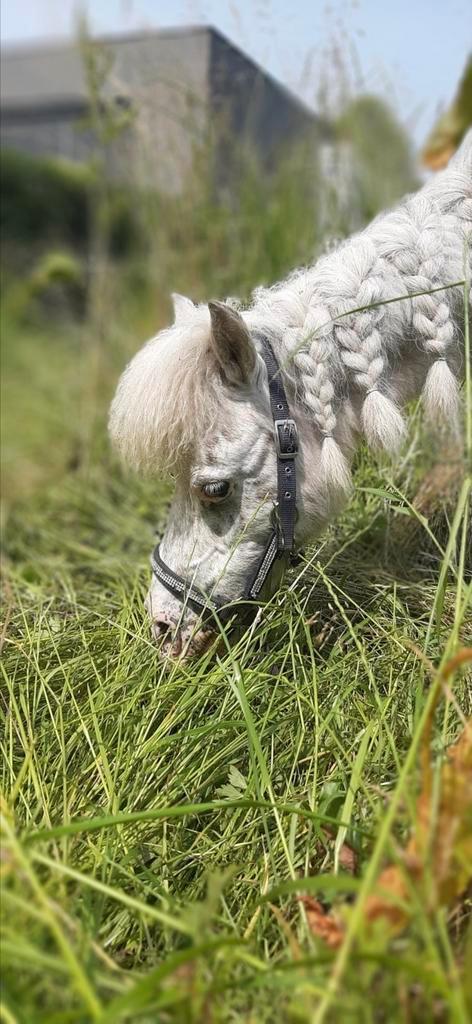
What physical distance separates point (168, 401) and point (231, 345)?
204mm

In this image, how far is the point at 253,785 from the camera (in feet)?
5.25

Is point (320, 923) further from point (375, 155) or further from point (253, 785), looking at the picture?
point (375, 155)

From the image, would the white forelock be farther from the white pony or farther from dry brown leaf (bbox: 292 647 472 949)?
dry brown leaf (bbox: 292 647 472 949)

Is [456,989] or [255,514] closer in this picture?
[456,989]

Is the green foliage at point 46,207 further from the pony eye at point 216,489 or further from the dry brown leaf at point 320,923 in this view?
the dry brown leaf at point 320,923

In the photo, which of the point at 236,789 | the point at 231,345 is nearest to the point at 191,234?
the point at 231,345

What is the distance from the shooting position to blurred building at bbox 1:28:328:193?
398 cm

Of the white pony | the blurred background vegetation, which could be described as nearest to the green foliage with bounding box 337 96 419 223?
the blurred background vegetation

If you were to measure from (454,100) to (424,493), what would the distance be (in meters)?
2.73

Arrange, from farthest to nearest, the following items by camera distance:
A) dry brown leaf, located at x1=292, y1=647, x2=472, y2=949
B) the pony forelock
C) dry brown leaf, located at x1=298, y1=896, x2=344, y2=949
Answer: the pony forelock, dry brown leaf, located at x1=298, y1=896, x2=344, y2=949, dry brown leaf, located at x1=292, y1=647, x2=472, y2=949

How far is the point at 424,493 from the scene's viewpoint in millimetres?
2391

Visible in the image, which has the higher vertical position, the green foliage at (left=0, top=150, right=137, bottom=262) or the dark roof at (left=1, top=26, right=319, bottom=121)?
the dark roof at (left=1, top=26, right=319, bottom=121)

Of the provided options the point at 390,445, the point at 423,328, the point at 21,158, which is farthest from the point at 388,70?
the point at 21,158

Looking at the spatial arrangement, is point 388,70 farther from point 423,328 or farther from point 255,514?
point 255,514
